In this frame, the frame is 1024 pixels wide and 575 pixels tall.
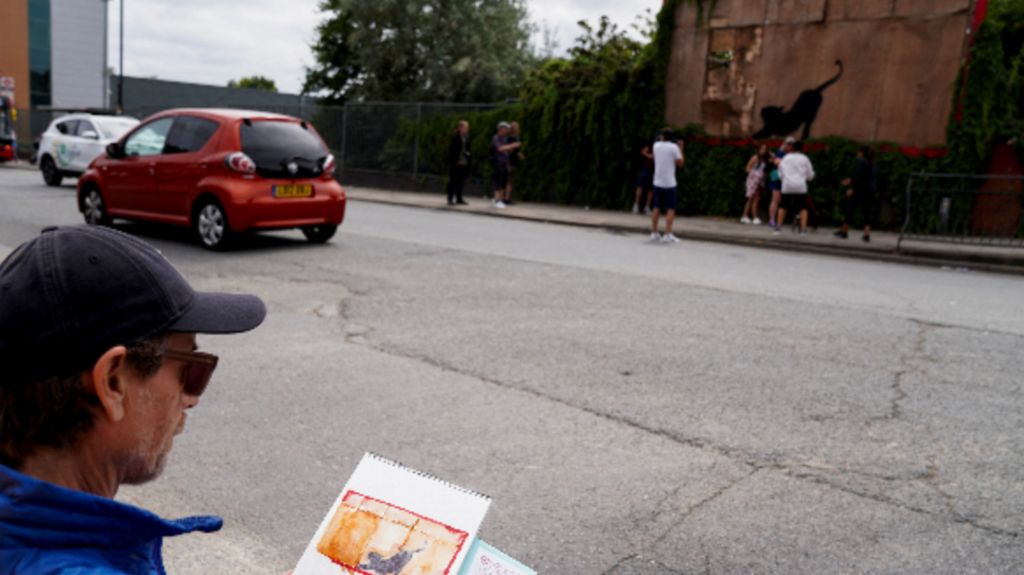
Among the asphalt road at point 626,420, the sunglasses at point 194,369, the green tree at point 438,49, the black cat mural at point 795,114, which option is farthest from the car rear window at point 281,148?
the green tree at point 438,49

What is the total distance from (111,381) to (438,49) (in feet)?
120

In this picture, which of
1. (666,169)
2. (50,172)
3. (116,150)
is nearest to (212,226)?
(116,150)

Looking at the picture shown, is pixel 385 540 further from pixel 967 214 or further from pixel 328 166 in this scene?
pixel 967 214

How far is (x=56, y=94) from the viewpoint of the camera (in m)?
53.8

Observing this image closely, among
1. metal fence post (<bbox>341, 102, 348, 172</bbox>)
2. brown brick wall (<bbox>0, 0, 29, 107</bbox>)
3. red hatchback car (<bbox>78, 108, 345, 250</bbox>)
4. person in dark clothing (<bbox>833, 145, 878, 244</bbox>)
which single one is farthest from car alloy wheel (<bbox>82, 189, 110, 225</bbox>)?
brown brick wall (<bbox>0, 0, 29, 107</bbox>)

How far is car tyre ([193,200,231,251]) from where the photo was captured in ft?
31.3

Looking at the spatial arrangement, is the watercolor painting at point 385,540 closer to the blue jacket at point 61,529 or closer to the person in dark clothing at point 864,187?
the blue jacket at point 61,529

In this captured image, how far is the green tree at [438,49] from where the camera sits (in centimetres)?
3597

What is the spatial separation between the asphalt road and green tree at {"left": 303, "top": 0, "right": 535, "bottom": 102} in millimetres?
28669

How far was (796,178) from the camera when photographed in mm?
15914

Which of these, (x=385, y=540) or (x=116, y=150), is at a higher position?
(x=116, y=150)

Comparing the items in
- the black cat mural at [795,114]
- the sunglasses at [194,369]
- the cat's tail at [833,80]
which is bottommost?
the sunglasses at [194,369]

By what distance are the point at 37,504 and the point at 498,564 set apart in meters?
0.70

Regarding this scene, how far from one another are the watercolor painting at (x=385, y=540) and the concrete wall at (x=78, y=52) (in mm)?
59496
